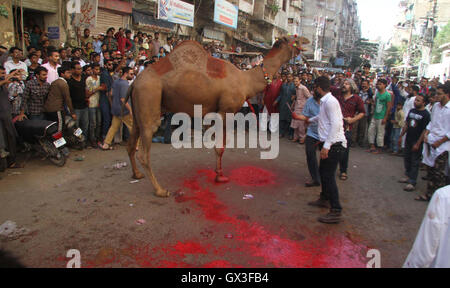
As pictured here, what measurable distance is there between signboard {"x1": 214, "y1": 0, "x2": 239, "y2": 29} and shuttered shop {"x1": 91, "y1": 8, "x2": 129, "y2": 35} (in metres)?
6.34

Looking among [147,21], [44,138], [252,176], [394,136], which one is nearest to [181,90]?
[252,176]

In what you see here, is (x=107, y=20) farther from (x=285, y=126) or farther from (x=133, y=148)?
(x=133, y=148)

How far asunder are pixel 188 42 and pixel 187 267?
3.54m

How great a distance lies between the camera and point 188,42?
5234mm

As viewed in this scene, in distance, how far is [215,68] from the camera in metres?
5.37

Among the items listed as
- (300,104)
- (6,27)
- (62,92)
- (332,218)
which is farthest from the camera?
(300,104)

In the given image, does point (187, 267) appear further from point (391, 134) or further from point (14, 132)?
point (391, 134)

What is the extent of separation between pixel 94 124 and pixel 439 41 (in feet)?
167

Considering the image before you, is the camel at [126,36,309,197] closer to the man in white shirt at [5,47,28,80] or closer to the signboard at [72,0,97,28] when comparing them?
the man in white shirt at [5,47,28,80]

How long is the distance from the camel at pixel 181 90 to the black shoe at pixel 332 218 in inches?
75.9

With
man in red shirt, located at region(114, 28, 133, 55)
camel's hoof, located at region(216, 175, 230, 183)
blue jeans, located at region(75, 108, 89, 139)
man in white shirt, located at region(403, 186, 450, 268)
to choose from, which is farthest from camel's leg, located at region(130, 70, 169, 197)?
man in red shirt, located at region(114, 28, 133, 55)

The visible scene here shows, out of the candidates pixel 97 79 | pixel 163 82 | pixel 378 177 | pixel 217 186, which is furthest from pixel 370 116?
pixel 97 79

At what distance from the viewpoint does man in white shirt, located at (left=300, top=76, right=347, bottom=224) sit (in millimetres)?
4211

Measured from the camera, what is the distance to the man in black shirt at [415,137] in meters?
5.94
